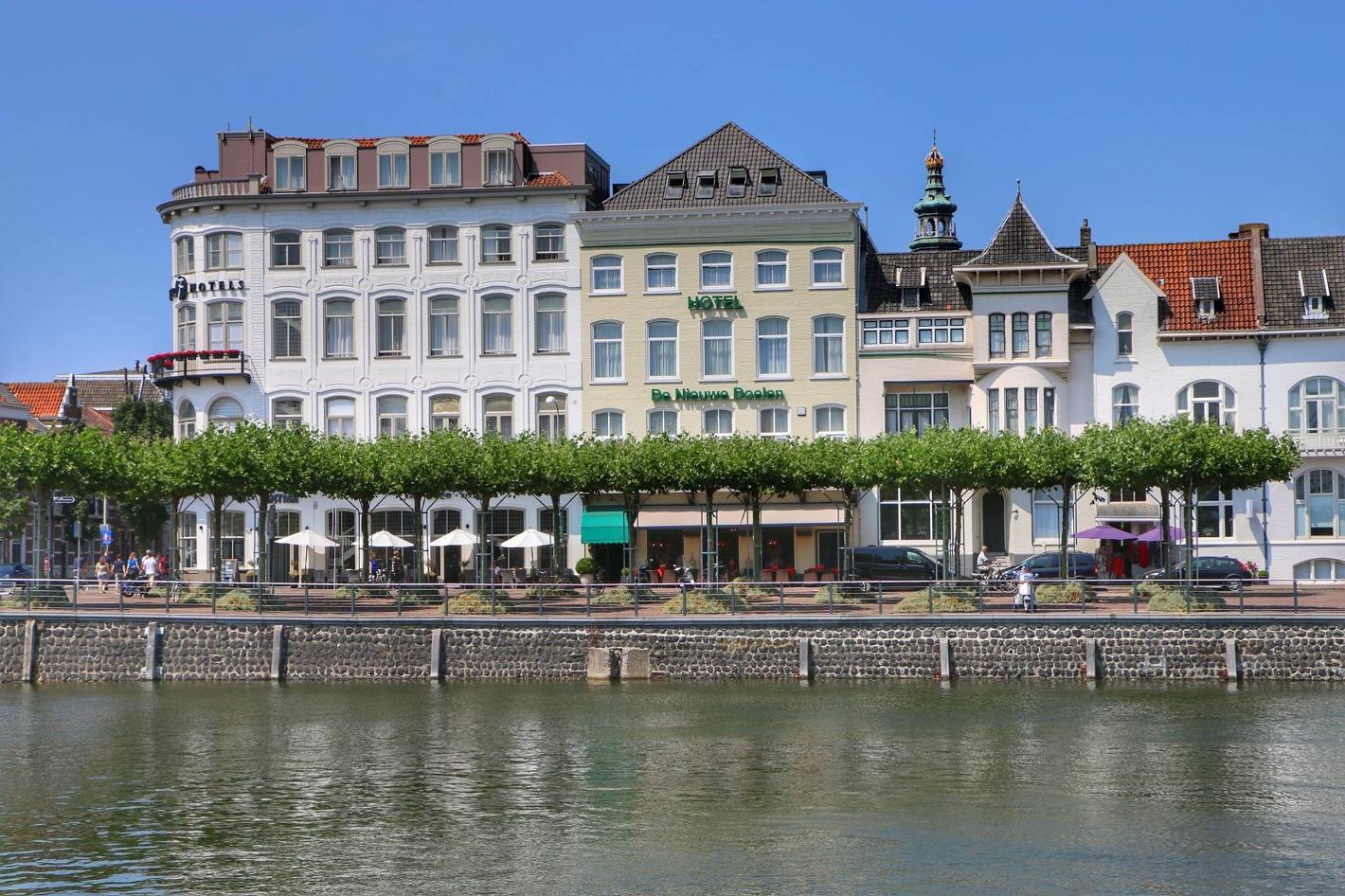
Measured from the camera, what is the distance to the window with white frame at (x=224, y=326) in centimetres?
6819

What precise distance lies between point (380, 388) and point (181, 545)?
1070 cm

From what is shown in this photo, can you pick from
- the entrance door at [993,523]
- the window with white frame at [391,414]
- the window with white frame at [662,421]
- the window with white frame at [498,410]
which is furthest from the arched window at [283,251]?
the entrance door at [993,523]

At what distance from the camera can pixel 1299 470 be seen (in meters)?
61.7

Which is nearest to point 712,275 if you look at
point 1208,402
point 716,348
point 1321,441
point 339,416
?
point 716,348

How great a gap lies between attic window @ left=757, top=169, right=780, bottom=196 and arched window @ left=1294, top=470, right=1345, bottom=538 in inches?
868

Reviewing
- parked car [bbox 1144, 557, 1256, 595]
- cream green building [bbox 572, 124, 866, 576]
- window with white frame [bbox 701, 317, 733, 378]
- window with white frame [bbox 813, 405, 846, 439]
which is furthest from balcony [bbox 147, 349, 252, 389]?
parked car [bbox 1144, 557, 1256, 595]

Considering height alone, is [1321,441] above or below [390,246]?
below

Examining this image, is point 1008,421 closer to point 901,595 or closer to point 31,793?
point 901,595

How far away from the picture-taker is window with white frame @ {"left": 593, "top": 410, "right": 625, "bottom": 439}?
6631cm

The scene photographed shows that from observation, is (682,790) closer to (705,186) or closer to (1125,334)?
(1125,334)

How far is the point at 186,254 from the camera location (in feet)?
227

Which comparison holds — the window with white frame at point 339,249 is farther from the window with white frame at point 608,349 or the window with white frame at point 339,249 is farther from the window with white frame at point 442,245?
the window with white frame at point 608,349

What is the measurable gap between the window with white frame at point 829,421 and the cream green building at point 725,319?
0.05 m

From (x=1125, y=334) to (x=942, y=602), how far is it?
2029 centimetres
